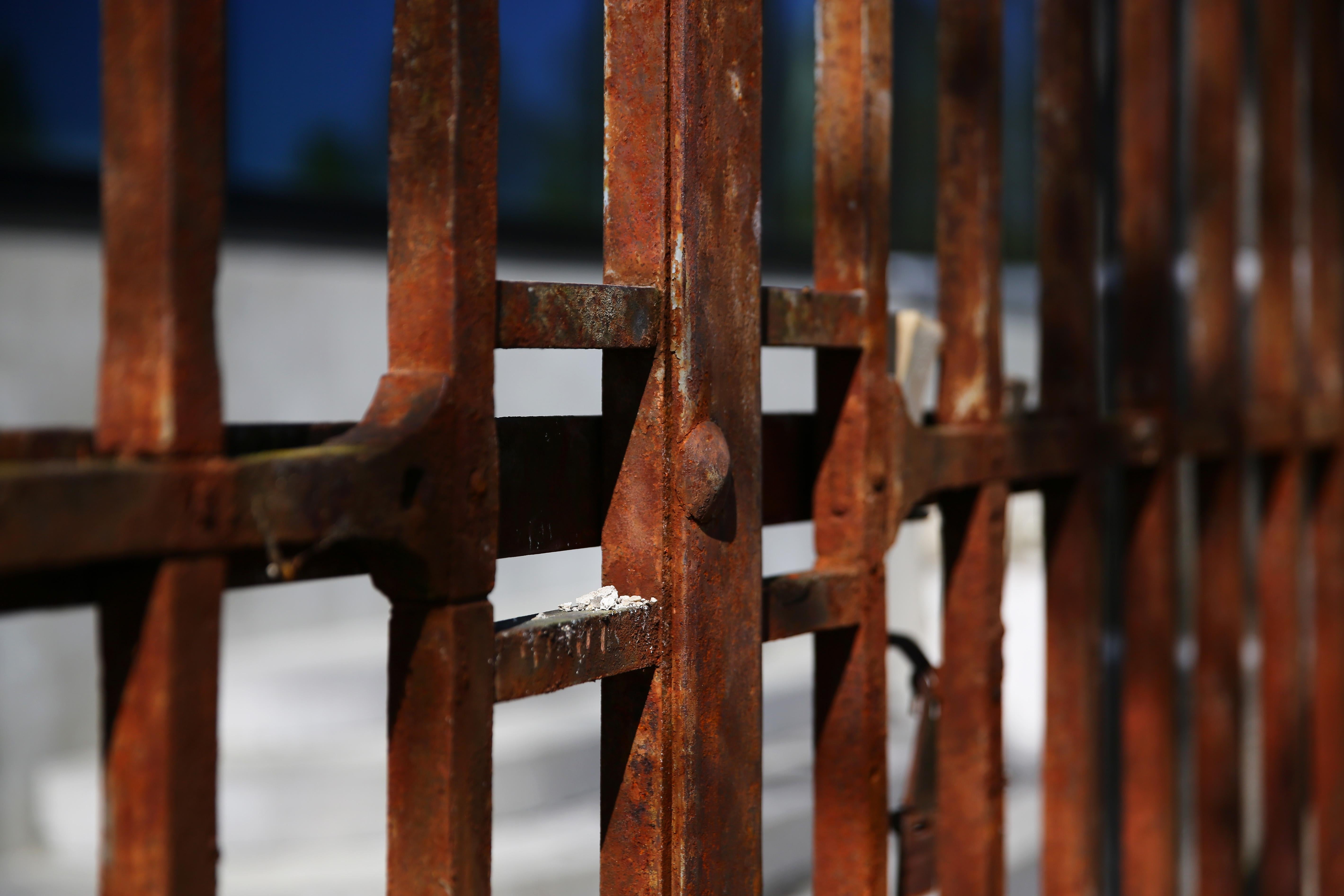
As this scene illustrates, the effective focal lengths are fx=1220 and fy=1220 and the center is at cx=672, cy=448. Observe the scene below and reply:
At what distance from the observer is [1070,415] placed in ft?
4.55

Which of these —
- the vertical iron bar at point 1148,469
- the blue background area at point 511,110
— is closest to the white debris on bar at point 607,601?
the vertical iron bar at point 1148,469

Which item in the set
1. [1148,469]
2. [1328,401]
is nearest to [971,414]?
[1148,469]

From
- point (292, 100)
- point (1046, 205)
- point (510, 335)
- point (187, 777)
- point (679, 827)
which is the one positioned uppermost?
point (292, 100)

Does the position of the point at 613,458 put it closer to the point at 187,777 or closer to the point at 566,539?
the point at 566,539

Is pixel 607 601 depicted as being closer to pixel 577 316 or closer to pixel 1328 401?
pixel 577 316

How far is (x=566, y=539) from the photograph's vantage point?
851 millimetres

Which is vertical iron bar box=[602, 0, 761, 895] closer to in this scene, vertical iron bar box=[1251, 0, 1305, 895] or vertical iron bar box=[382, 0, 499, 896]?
vertical iron bar box=[382, 0, 499, 896]

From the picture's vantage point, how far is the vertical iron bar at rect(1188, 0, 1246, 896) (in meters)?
1.67

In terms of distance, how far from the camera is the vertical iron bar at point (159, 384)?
21.9 inches

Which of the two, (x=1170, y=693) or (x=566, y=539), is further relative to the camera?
(x=1170, y=693)

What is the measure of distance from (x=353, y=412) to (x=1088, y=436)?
286 cm

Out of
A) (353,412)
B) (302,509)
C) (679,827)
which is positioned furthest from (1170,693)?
(353,412)

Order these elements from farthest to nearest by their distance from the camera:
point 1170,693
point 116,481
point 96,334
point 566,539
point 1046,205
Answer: point 96,334, point 1170,693, point 1046,205, point 566,539, point 116,481

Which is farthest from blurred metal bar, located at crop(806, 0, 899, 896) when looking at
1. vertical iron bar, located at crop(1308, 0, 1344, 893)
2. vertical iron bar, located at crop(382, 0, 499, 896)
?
vertical iron bar, located at crop(1308, 0, 1344, 893)
